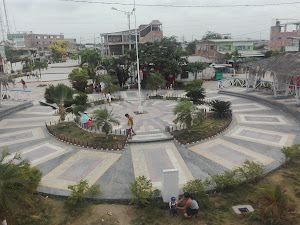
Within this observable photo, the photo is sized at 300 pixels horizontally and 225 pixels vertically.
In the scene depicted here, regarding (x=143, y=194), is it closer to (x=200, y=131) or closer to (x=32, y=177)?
(x=32, y=177)

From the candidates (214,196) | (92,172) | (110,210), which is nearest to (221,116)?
(214,196)

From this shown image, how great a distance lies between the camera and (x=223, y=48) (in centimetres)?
4956

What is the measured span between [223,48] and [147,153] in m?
43.8

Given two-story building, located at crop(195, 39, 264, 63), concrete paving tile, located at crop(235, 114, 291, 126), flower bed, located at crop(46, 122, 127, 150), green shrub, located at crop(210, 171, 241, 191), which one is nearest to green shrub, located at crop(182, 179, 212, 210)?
green shrub, located at crop(210, 171, 241, 191)

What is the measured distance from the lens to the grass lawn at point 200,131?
13438 millimetres

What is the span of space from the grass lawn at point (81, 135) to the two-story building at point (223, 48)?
1514 inches

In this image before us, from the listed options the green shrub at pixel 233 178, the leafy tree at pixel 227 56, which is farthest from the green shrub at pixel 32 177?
the leafy tree at pixel 227 56

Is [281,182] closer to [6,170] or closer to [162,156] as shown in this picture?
[162,156]

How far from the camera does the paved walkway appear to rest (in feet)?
32.2

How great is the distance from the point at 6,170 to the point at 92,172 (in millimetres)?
4257

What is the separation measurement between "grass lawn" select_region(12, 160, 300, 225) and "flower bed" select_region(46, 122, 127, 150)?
179 inches

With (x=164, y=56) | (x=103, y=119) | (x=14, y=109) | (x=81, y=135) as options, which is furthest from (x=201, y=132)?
(x=14, y=109)

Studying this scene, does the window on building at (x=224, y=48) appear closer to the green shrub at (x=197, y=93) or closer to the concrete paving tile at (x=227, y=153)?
the green shrub at (x=197, y=93)

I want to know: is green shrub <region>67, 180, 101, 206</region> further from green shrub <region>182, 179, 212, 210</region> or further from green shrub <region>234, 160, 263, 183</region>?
green shrub <region>234, 160, 263, 183</region>
